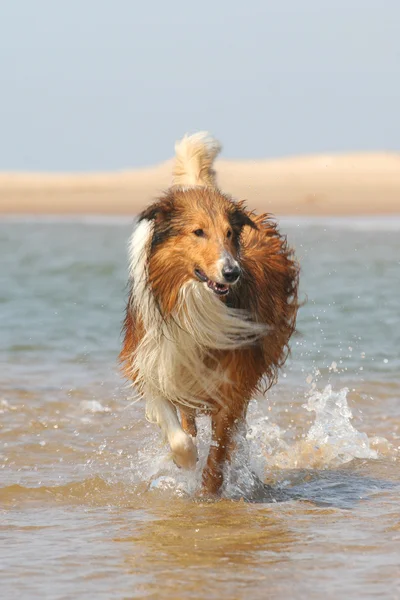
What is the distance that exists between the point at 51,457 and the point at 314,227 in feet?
93.7

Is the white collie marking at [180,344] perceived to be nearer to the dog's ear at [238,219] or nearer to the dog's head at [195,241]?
the dog's head at [195,241]

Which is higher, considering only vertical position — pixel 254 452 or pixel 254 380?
pixel 254 380

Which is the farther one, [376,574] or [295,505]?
[295,505]

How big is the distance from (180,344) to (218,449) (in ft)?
2.53

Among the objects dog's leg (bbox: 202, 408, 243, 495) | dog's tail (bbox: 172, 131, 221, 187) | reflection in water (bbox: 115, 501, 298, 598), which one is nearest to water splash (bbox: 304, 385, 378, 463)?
dog's leg (bbox: 202, 408, 243, 495)

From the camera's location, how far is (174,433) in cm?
616

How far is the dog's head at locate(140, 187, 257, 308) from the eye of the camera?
18.1 ft

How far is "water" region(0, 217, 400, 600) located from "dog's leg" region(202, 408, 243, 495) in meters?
0.09

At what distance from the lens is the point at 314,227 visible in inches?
1390

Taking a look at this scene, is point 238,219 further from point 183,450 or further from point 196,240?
point 183,450

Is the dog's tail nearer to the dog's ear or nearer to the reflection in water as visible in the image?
the dog's ear

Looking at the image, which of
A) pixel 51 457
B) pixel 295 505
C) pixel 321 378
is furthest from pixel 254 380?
pixel 321 378

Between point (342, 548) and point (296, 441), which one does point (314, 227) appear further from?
point (342, 548)

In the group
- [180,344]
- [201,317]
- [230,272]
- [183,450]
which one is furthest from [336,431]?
[230,272]
